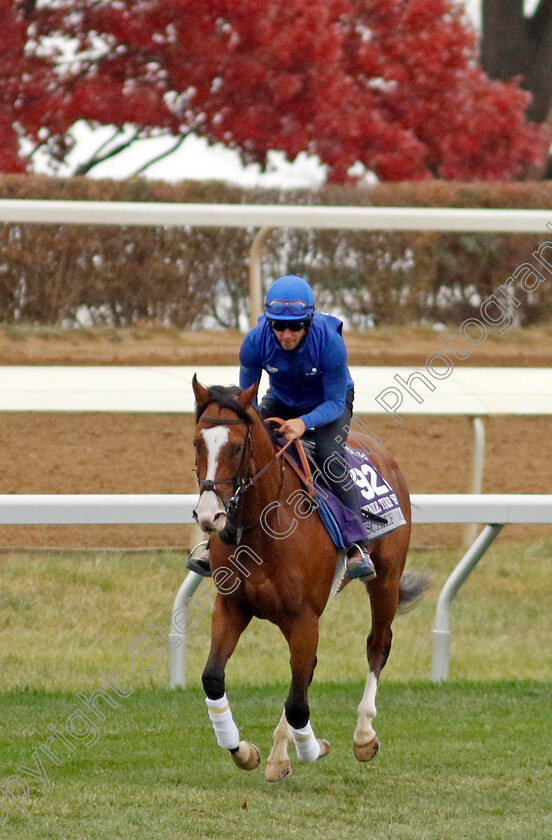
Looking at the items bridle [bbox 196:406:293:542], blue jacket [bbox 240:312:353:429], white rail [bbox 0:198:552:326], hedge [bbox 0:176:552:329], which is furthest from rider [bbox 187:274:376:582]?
hedge [bbox 0:176:552:329]

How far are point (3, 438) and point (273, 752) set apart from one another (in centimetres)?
431

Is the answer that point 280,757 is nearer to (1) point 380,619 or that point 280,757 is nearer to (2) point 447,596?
(1) point 380,619

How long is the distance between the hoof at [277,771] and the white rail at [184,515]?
110 cm

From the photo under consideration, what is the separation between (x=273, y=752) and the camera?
5.44 metres

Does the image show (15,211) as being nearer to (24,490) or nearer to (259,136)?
(24,490)

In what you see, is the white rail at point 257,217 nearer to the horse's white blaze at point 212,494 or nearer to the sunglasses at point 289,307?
the sunglasses at point 289,307

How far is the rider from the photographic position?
528 cm

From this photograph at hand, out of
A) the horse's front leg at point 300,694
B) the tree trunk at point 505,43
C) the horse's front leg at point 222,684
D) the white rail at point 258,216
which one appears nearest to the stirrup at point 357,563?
the horse's front leg at point 300,694

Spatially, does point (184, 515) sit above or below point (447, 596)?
above

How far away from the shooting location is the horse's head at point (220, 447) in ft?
15.2

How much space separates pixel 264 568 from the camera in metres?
5.23

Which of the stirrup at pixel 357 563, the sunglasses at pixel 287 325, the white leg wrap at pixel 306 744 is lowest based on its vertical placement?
the white leg wrap at pixel 306 744

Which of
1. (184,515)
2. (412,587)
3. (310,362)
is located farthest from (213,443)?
(412,587)

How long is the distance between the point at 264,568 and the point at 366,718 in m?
0.89
